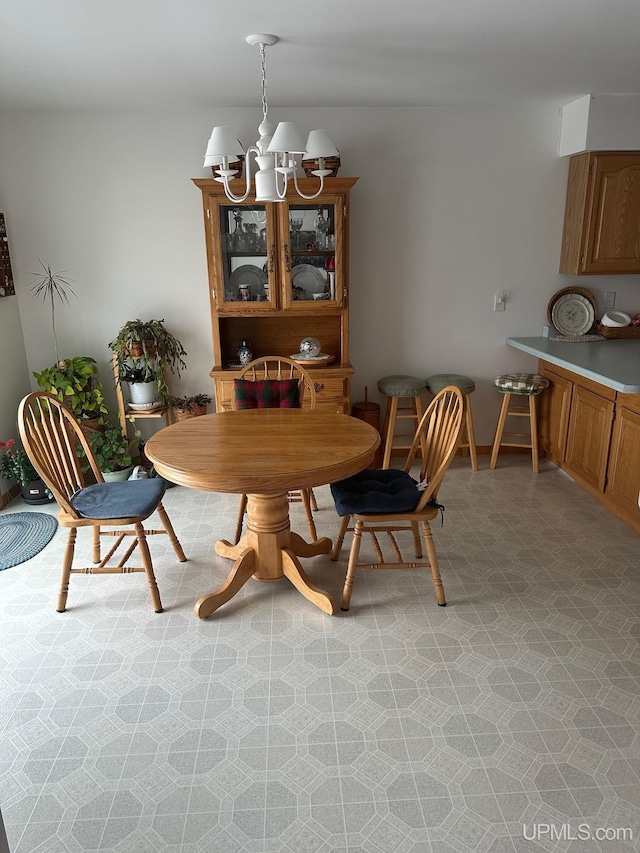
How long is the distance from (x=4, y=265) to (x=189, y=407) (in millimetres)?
1438

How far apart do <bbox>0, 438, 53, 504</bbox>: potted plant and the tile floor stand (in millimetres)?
758

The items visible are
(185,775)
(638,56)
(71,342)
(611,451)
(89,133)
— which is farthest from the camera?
(71,342)

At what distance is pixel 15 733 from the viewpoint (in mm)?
1916

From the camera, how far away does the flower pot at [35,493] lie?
3.64 m

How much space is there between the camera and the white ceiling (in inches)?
88.9

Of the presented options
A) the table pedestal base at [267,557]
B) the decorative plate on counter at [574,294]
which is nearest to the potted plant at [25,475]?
the table pedestal base at [267,557]

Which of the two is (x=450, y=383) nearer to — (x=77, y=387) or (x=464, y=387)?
(x=464, y=387)

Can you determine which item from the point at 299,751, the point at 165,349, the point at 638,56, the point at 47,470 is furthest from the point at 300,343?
the point at 299,751

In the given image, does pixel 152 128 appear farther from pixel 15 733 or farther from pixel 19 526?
pixel 15 733

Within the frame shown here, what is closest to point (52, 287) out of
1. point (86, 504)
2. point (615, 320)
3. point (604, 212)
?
point (86, 504)

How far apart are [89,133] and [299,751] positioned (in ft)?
12.1

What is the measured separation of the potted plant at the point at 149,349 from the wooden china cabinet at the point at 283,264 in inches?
13.5

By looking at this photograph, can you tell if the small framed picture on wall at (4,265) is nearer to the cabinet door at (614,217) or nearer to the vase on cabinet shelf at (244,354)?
the vase on cabinet shelf at (244,354)

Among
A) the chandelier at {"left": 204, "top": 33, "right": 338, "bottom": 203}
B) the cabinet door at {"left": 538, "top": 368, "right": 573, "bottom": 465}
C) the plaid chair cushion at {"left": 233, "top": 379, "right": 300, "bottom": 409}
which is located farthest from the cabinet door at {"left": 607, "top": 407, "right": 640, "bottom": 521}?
the chandelier at {"left": 204, "top": 33, "right": 338, "bottom": 203}
